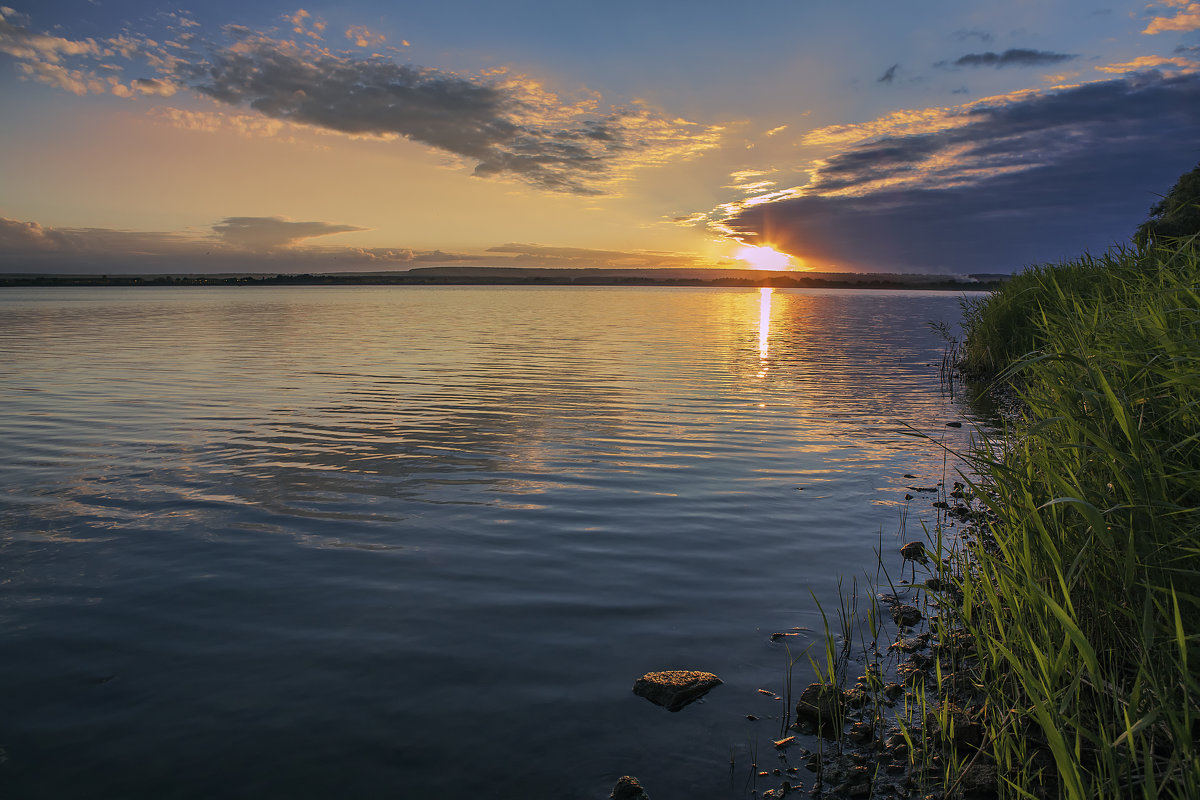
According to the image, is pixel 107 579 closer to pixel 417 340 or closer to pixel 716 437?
pixel 716 437

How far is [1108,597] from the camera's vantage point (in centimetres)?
509

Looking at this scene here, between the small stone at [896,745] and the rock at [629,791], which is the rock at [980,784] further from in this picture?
the rock at [629,791]

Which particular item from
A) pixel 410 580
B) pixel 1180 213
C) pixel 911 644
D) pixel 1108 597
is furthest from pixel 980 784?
pixel 1180 213

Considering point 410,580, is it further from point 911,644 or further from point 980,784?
point 980,784

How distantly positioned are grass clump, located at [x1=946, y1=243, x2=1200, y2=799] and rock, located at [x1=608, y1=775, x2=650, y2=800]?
2335 mm

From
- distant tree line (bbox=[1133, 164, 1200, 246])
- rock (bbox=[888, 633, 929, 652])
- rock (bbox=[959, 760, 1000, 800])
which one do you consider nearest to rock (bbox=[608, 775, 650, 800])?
rock (bbox=[959, 760, 1000, 800])

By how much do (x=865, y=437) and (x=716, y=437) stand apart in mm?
Result: 3806

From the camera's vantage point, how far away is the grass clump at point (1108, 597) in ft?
12.7

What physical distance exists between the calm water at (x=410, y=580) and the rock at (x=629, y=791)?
0.65 ft

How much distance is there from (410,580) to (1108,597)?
6.88 metres

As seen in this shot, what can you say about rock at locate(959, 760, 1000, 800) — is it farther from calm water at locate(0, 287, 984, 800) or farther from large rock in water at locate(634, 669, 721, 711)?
large rock in water at locate(634, 669, 721, 711)

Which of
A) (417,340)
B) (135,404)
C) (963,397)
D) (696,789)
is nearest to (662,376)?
(963,397)

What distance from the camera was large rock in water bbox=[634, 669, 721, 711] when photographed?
6043mm

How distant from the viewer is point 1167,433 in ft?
19.0
